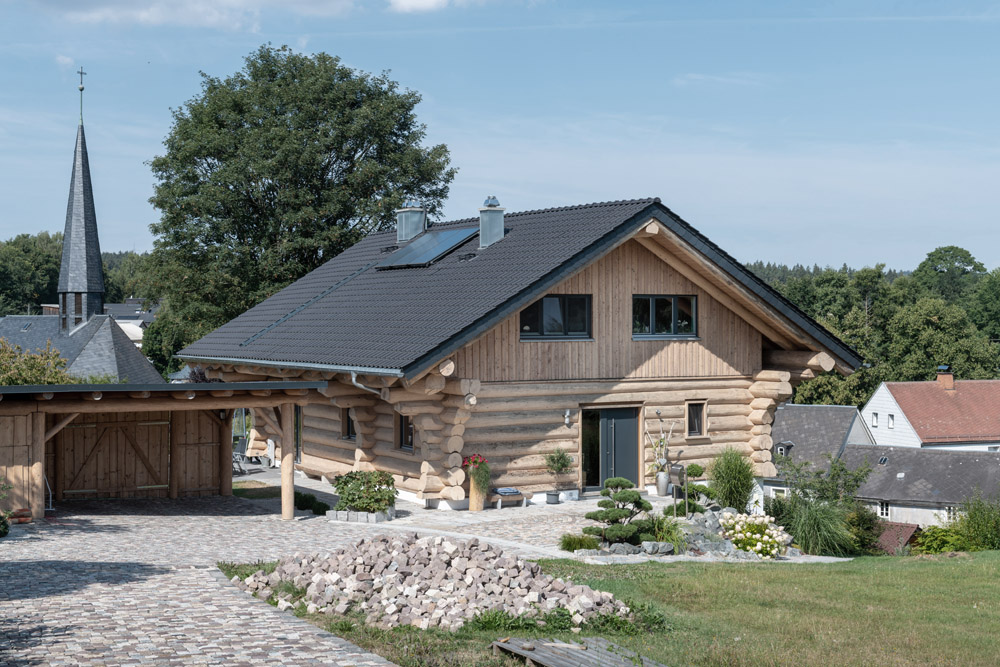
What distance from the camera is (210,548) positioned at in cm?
1555

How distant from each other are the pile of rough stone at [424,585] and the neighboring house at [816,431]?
156 feet

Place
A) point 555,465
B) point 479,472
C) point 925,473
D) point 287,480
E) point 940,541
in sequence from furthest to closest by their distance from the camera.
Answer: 1. point 925,473
2. point 555,465
3. point 940,541
4. point 479,472
5. point 287,480

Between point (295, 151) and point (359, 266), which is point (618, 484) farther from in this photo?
point (295, 151)

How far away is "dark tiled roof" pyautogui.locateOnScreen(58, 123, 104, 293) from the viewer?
48062mm

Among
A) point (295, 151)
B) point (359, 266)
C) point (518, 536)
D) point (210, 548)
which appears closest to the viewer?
point (210, 548)

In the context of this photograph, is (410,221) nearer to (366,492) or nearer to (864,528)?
(366,492)

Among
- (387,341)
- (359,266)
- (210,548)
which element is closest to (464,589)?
(210,548)

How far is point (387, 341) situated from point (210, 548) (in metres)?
6.47

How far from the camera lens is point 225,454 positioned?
2188 centimetres

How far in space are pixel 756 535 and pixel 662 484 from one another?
521 centimetres

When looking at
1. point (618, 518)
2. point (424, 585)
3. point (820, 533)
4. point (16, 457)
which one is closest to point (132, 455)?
point (16, 457)

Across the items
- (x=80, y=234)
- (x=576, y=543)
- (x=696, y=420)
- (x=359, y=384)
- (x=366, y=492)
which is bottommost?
(x=576, y=543)

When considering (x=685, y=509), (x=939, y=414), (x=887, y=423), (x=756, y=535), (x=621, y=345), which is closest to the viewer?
(x=756, y=535)

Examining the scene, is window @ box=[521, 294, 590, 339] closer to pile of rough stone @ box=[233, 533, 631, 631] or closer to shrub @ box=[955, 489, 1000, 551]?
shrub @ box=[955, 489, 1000, 551]
